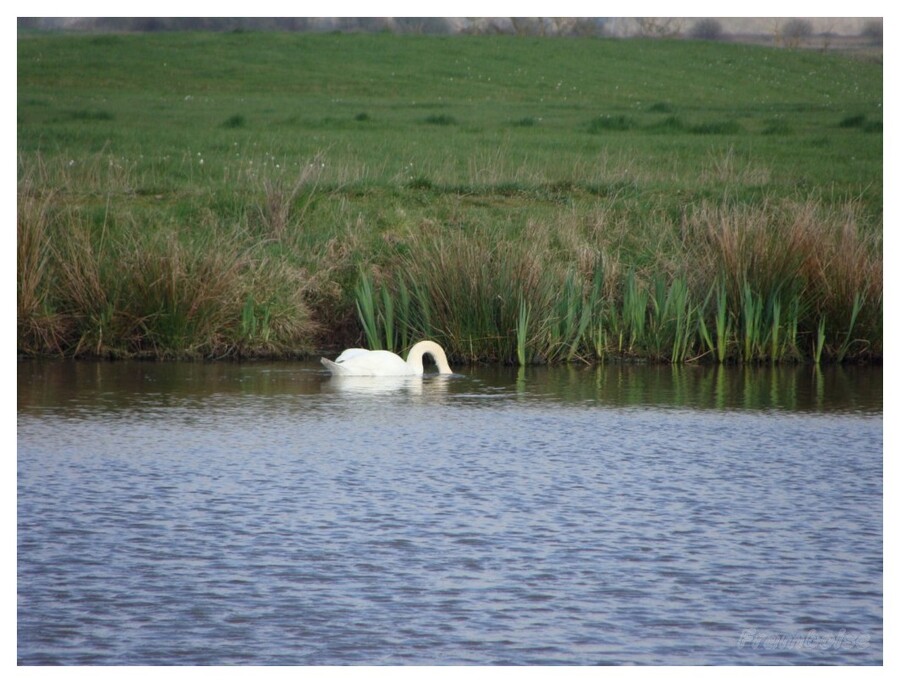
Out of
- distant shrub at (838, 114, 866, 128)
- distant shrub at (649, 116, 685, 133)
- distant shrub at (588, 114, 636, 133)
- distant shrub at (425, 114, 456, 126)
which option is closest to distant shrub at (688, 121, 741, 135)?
distant shrub at (649, 116, 685, 133)

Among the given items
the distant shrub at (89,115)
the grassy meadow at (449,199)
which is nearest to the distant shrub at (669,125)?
the grassy meadow at (449,199)

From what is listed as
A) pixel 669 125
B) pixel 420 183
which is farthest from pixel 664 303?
pixel 669 125

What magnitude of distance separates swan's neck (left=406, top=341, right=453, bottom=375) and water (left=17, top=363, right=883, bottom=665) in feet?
2.54

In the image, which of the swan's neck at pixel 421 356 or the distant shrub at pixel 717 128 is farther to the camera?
the distant shrub at pixel 717 128

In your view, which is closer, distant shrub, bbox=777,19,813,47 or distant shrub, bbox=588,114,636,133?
distant shrub, bbox=777,19,813,47

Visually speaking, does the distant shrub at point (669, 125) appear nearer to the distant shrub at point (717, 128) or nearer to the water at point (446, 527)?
the distant shrub at point (717, 128)

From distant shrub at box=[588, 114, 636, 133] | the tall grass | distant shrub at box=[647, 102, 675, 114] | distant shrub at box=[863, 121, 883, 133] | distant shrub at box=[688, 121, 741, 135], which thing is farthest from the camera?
distant shrub at box=[647, 102, 675, 114]

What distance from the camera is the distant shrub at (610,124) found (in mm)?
25922

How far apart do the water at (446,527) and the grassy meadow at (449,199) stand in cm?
188

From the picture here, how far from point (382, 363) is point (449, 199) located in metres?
6.14

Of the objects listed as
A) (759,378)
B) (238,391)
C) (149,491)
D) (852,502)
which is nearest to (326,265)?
(238,391)

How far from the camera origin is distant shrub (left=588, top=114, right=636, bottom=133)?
85.0 ft

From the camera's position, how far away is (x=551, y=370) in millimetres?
12445

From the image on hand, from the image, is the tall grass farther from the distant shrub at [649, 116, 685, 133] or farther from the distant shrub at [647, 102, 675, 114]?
the distant shrub at [647, 102, 675, 114]
